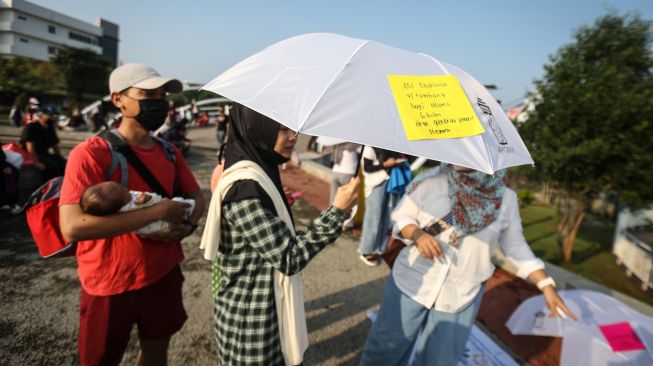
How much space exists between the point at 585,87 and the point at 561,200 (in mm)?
2074

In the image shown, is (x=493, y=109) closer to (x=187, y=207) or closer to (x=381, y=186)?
(x=187, y=207)

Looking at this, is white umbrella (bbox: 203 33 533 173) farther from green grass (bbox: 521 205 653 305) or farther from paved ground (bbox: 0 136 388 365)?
green grass (bbox: 521 205 653 305)

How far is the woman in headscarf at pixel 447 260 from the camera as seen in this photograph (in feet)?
6.09

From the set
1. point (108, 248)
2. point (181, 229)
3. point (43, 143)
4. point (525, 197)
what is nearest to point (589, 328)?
point (181, 229)

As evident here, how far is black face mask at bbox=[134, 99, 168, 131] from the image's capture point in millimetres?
1788

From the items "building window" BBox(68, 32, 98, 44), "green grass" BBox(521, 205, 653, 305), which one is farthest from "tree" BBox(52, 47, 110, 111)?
"green grass" BBox(521, 205, 653, 305)

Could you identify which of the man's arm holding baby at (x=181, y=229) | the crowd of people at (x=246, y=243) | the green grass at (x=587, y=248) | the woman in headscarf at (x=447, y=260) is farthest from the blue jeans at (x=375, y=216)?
the green grass at (x=587, y=248)

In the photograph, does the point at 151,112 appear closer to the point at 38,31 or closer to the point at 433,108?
the point at 433,108

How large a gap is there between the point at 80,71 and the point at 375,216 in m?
49.8

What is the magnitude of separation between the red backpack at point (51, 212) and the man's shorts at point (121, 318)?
0.27 m

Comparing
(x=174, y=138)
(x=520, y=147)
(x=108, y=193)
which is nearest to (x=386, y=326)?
(x=520, y=147)

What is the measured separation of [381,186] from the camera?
4.33m

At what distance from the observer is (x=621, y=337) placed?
2.40m

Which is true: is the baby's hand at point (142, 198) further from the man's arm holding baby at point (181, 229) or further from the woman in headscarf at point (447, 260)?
the woman in headscarf at point (447, 260)
